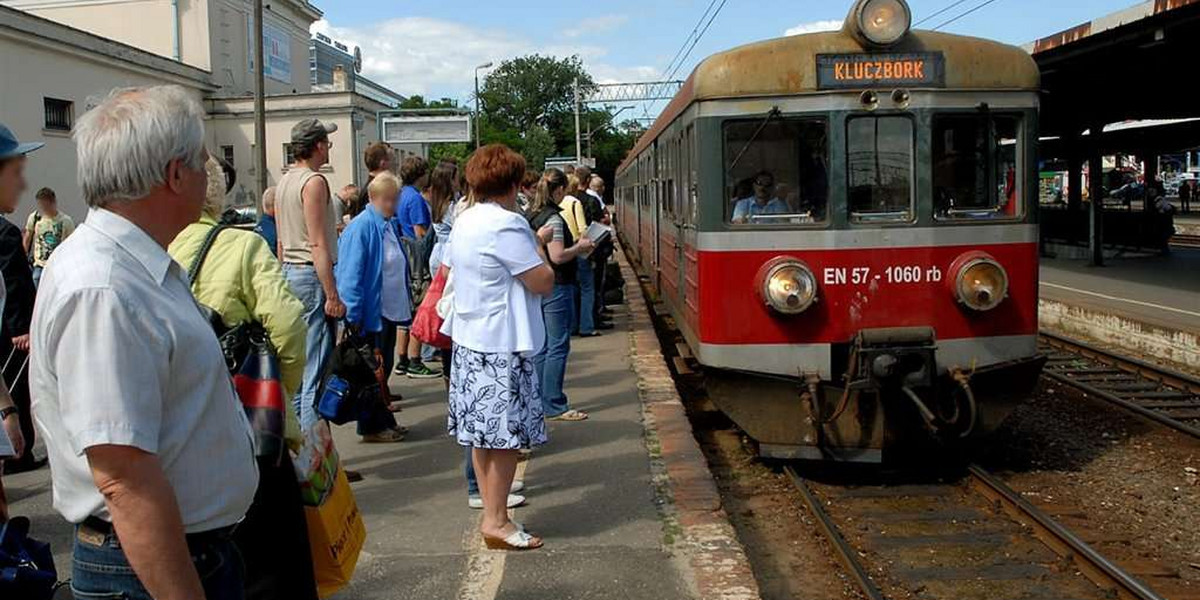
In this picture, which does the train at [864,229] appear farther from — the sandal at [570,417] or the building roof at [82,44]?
the building roof at [82,44]

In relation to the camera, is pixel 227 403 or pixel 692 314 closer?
pixel 227 403

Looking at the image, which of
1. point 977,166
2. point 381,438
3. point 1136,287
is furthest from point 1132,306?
point 381,438

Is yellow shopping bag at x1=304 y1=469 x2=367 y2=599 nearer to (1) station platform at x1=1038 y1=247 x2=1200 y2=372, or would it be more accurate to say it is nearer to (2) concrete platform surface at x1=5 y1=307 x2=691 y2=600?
(2) concrete platform surface at x1=5 y1=307 x2=691 y2=600

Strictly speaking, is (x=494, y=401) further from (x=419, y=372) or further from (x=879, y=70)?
(x=419, y=372)

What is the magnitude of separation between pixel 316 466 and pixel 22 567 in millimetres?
717

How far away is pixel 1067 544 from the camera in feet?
18.6

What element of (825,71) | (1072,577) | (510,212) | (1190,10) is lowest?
(1072,577)

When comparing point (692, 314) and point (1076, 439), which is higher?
point (692, 314)

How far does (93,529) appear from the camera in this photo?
2.17 metres

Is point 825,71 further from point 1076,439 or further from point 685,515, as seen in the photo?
point 1076,439

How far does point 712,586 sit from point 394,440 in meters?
3.10

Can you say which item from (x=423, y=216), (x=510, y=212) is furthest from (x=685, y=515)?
(x=423, y=216)

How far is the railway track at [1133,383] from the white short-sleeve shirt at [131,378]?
788cm

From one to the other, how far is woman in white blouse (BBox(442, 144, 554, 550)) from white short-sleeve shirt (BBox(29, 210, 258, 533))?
7.80 ft
